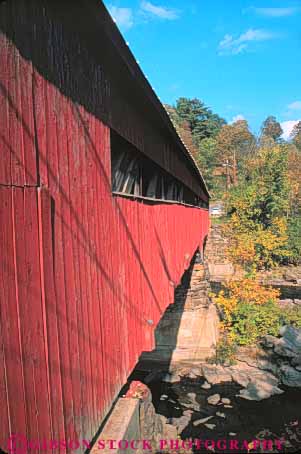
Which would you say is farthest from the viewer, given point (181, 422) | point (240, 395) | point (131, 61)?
point (240, 395)

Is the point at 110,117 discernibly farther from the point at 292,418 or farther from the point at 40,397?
the point at 292,418

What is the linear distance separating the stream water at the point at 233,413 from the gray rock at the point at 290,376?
0.33 m

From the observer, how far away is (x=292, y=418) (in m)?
10.8

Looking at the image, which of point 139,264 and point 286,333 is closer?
point 139,264

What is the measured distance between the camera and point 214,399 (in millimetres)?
12008

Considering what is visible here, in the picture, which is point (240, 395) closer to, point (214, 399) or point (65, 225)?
point (214, 399)

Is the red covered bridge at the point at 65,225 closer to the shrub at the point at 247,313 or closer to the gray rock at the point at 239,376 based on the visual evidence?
the gray rock at the point at 239,376

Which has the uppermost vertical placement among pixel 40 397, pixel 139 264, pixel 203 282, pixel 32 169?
pixel 32 169

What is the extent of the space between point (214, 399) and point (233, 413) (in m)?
0.96

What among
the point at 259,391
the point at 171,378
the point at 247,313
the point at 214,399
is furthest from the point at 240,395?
the point at 247,313

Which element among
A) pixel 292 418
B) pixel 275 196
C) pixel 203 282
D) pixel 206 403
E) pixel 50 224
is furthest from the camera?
pixel 275 196

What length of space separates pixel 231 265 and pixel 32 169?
27.4 metres

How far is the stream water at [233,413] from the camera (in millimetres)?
9922

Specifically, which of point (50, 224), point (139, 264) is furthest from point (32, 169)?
point (139, 264)
